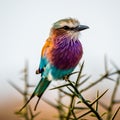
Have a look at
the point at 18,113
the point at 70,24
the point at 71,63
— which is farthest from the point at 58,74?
the point at 18,113

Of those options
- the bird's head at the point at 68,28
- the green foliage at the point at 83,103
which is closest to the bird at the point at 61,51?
the bird's head at the point at 68,28

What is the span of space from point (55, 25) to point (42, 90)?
41 cm

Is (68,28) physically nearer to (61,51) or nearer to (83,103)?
(61,51)

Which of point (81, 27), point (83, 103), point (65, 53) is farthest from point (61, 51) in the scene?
point (83, 103)

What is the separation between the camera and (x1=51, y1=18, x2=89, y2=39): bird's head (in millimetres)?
1221

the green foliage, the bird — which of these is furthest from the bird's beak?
the green foliage

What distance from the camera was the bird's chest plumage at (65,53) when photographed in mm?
1271

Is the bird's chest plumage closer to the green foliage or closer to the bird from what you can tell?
the bird

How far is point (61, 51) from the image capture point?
53.2 inches

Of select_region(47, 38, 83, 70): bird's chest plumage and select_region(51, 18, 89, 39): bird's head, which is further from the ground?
select_region(51, 18, 89, 39): bird's head

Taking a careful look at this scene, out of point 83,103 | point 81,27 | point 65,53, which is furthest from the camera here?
point 65,53

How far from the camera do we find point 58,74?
1267 mm

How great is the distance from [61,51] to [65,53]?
0.11 feet

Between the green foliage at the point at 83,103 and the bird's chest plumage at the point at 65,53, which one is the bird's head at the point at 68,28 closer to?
the bird's chest plumage at the point at 65,53
